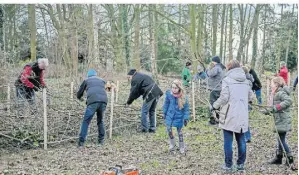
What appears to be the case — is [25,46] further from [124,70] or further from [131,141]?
[131,141]

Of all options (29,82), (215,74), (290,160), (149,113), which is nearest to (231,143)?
(290,160)

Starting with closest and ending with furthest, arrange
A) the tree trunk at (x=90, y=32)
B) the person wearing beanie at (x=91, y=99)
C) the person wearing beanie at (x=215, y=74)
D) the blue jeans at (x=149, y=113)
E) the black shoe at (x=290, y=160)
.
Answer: the black shoe at (x=290, y=160) < the person wearing beanie at (x=91, y=99) < the person wearing beanie at (x=215, y=74) < the blue jeans at (x=149, y=113) < the tree trunk at (x=90, y=32)

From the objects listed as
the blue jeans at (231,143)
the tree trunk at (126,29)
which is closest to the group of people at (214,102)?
the blue jeans at (231,143)

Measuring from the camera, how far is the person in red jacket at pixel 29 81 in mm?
8609

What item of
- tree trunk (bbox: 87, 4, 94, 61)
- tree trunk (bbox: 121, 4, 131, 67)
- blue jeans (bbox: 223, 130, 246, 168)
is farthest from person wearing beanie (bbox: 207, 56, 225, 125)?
tree trunk (bbox: 121, 4, 131, 67)

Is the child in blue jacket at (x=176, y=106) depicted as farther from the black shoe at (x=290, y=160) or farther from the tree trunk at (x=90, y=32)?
the tree trunk at (x=90, y=32)

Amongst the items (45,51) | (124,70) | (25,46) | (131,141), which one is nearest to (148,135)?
(131,141)

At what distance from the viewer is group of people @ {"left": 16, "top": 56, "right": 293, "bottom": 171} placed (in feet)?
19.5

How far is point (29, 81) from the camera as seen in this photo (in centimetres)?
872

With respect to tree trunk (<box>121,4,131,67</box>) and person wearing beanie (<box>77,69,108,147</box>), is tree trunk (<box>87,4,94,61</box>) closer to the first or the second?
person wearing beanie (<box>77,69,108,147</box>)

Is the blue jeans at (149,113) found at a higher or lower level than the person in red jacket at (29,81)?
lower

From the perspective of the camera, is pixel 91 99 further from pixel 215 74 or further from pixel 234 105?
pixel 234 105

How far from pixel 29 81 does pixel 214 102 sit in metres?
4.06

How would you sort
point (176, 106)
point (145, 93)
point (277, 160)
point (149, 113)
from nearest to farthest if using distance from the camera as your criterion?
point (277, 160) < point (176, 106) < point (145, 93) < point (149, 113)
